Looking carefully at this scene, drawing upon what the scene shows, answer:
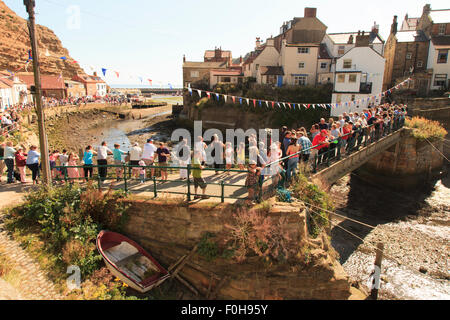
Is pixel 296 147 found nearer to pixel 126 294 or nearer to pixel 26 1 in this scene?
pixel 126 294

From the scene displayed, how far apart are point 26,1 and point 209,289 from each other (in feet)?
31.9

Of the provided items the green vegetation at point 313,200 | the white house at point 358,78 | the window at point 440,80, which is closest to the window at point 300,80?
the white house at point 358,78

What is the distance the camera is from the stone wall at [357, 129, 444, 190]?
2038cm

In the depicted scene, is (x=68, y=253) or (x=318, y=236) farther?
(x=318, y=236)

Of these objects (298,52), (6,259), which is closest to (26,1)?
(6,259)

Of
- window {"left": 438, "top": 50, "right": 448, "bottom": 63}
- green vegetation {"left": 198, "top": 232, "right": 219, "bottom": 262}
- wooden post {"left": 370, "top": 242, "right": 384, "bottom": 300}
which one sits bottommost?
wooden post {"left": 370, "top": 242, "right": 384, "bottom": 300}

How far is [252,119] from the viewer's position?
37.1 m

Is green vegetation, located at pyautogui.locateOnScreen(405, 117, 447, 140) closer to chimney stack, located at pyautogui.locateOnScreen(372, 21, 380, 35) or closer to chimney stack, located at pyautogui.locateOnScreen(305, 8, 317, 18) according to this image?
chimney stack, located at pyautogui.locateOnScreen(372, 21, 380, 35)

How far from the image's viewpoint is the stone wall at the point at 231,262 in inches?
298

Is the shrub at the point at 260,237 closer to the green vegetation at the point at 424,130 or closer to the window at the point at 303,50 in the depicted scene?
the green vegetation at the point at 424,130

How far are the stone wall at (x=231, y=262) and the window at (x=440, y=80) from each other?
115 feet

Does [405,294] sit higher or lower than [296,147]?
lower

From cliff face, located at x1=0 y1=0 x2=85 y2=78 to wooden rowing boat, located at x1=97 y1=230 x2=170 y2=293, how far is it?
52618 mm

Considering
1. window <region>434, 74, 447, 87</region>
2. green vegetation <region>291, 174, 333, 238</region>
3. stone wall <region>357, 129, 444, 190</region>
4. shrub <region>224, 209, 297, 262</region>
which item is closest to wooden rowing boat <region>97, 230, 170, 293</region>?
shrub <region>224, 209, 297, 262</region>
